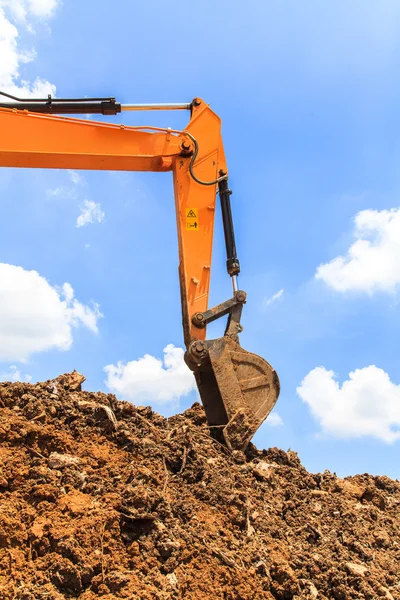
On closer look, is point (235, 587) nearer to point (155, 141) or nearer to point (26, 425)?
point (26, 425)

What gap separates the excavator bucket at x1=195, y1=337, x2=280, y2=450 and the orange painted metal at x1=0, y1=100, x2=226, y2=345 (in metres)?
0.41

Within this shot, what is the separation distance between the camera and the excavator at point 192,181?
686 centimetres

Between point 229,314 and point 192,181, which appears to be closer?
point 229,314

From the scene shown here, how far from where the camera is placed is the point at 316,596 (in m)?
4.80

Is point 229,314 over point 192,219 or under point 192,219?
under

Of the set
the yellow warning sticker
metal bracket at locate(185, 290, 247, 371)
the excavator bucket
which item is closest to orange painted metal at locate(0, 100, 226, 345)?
the yellow warning sticker

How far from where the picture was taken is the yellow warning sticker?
7422 millimetres

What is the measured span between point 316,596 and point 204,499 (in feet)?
3.98

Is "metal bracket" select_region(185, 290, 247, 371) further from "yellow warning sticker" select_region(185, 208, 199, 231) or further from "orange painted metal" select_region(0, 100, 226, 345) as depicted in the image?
"yellow warning sticker" select_region(185, 208, 199, 231)

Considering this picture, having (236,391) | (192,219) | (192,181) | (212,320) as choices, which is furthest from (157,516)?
(192,181)

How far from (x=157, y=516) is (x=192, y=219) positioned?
3.91m

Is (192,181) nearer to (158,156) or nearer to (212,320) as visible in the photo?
(158,156)

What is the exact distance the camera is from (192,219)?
745 centimetres

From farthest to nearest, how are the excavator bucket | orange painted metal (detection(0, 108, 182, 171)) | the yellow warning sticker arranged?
the yellow warning sticker < orange painted metal (detection(0, 108, 182, 171)) < the excavator bucket
